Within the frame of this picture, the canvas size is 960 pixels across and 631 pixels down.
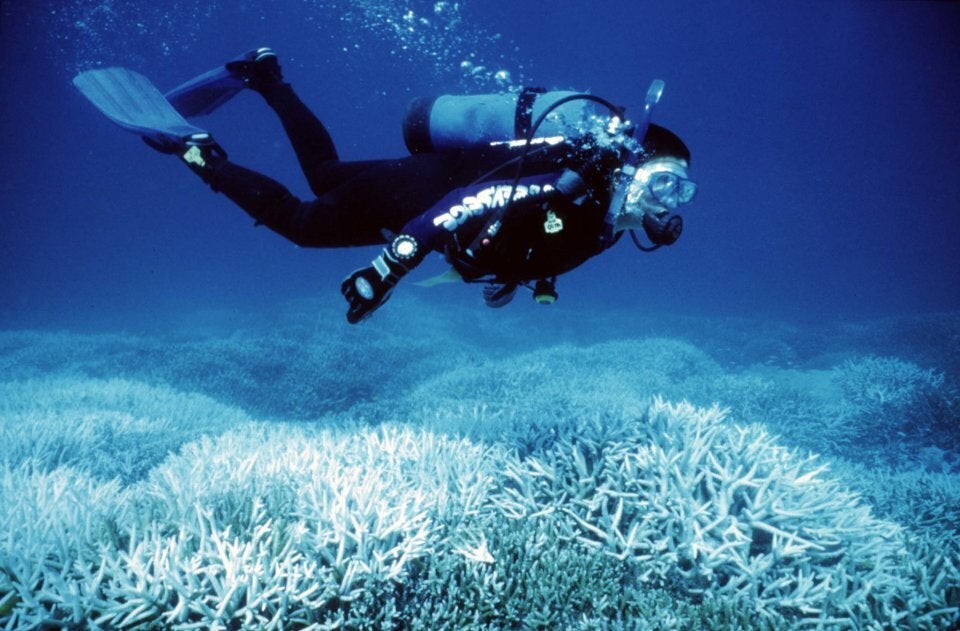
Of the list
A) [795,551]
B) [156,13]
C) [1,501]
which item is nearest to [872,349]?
[795,551]

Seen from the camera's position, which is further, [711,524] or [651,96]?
[651,96]

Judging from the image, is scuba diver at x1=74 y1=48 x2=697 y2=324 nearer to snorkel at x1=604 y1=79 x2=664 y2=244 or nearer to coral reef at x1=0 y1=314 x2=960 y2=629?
snorkel at x1=604 y1=79 x2=664 y2=244

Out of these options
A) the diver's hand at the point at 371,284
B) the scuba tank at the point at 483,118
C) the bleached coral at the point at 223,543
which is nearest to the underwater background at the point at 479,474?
the bleached coral at the point at 223,543

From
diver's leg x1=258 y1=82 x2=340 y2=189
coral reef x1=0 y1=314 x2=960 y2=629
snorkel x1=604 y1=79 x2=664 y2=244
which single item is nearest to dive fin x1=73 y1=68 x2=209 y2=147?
diver's leg x1=258 y1=82 x2=340 y2=189

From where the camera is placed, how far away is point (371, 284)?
304cm

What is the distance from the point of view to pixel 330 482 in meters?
2.91

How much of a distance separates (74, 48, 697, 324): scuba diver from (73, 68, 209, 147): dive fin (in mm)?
17

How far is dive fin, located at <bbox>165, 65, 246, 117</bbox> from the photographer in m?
5.03

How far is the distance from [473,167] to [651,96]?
1389 millimetres

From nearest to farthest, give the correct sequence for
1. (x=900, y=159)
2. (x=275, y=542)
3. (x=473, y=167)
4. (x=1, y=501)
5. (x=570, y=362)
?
1. (x=275, y=542)
2. (x=1, y=501)
3. (x=473, y=167)
4. (x=570, y=362)
5. (x=900, y=159)

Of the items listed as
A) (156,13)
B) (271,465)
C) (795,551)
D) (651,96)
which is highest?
(156,13)

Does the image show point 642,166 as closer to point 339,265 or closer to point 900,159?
point 339,265

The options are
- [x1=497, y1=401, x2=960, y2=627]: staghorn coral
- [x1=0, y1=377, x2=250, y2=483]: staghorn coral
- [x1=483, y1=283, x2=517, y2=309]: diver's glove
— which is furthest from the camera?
[x1=0, y1=377, x2=250, y2=483]: staghorn coral


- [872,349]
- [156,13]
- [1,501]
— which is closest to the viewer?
[1,501]
